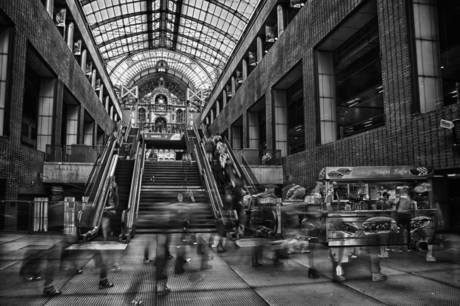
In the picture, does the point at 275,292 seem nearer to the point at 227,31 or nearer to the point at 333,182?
the point at 333,182

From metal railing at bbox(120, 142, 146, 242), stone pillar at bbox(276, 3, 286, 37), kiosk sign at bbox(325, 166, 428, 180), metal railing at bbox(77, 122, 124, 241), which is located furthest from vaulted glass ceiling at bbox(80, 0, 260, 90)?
kiosk sign at bbox(325, 166, 428, 180)

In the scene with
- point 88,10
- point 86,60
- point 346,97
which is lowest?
point 346,97

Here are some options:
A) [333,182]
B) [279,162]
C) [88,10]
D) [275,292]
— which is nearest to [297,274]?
[275,292]

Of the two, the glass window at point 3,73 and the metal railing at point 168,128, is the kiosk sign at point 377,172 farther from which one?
the metal railing at point 168,128

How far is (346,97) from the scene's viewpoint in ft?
74.8

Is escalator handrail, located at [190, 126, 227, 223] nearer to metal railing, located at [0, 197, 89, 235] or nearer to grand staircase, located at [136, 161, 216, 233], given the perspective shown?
grand staircase, located at [136, 161, 216, 233]

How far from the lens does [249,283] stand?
5977 millimetres

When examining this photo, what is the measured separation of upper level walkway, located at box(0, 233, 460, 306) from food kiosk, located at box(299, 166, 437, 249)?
1.51 ft

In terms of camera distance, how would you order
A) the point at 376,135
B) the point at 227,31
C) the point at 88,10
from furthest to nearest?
the point at 227,31
the point at 88,10
the point at 376,135

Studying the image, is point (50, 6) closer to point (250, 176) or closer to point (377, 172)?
point (250, 176)

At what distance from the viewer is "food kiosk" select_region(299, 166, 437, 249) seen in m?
8.10

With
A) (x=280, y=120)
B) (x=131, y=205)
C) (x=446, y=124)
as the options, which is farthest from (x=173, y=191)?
(x=446, y=124)

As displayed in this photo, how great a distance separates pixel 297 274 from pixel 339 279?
0.81 m

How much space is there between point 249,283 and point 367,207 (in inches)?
162
